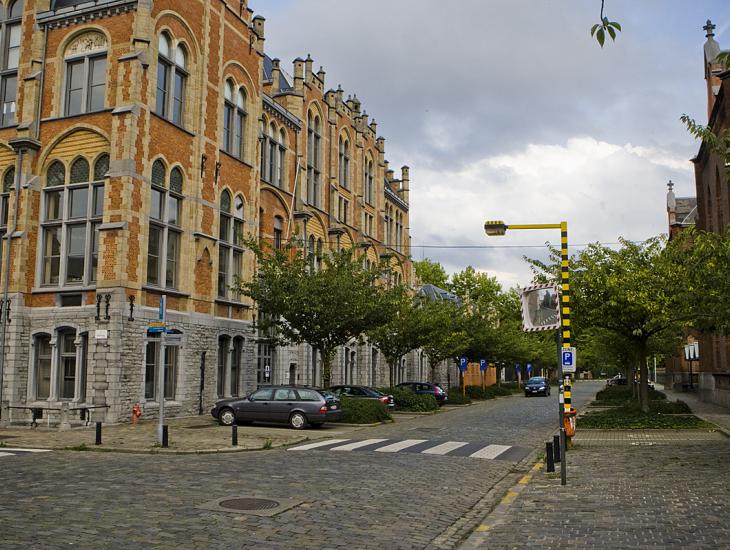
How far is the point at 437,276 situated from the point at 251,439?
73.3 m

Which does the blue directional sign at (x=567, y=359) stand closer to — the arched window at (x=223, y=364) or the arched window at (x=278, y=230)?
the arched window at (x=223, y=364)

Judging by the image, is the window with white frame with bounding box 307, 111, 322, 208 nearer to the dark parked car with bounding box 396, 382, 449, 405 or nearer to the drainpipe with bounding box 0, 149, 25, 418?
the dark parked car with bounding box 396, 382, 449, 405

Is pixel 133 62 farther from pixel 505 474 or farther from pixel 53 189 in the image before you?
pixel 505 474

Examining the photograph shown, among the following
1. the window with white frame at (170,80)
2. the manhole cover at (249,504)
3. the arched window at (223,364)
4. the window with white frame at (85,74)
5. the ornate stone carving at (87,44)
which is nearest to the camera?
the manhole cover at (249,504)

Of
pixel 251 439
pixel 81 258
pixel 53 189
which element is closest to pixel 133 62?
pixel 53 189

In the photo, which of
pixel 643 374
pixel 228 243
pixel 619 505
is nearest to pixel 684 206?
pixel 643 374

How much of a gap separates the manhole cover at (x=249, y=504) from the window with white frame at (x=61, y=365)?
15756 millimetres

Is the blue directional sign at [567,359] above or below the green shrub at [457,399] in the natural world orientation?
above

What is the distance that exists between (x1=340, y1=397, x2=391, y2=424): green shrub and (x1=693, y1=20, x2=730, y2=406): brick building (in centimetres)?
1828

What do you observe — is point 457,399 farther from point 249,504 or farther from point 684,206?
point 684,206

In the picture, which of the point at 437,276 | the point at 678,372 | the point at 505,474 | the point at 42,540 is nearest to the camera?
→ the point at 42,540

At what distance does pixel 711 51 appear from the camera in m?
42.5

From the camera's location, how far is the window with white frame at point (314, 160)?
40531 millimetres

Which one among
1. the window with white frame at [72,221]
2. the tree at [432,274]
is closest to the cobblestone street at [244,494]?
the window with white frame at [72,221]
